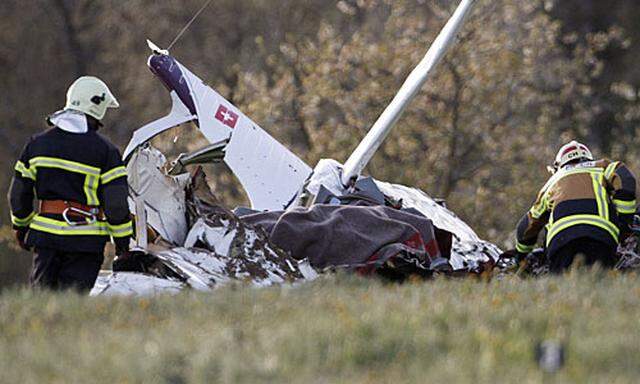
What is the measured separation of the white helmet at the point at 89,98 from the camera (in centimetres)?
916

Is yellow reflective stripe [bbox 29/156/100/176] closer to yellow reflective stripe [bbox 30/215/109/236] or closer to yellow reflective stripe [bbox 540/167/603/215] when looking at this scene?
yellow reflective stripe [bbox 30/215/109/236]

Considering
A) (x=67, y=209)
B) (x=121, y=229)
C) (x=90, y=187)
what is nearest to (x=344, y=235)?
(x=121, y=229)

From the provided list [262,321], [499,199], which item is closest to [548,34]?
[499,199]

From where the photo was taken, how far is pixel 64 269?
9.05 meters

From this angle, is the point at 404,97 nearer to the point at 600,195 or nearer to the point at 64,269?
the point at 600,195

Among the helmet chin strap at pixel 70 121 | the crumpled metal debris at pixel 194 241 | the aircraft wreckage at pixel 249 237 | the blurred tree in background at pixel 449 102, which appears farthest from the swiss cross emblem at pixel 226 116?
the blurred tree in background at pixel 449 102

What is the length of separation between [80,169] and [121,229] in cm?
50

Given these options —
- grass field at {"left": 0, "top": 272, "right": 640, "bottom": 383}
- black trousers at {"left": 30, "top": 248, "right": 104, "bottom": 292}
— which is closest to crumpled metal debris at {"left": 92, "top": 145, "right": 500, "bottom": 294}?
black trousers at {"left": 30, "top": 248, "right": 104, "bottom": 292}

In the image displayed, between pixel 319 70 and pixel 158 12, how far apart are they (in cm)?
1189

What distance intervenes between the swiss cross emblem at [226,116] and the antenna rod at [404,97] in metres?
1.23

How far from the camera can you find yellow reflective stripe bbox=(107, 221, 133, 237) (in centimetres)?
900

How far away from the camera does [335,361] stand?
211 inches

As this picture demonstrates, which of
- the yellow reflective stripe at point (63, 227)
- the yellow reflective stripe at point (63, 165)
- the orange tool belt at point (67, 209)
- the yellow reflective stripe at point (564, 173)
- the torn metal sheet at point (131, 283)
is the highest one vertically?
the yellow reflective stripe at point (564, 173)

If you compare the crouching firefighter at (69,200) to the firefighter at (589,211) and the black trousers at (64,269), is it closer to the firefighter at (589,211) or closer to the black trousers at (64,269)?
the black trousers at (64,269)
